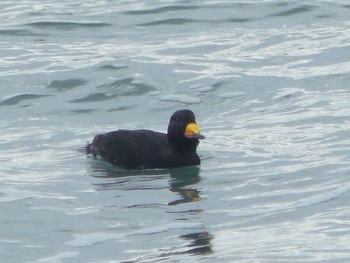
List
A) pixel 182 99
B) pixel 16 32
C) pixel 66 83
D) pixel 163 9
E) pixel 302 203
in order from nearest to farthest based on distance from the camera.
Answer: pixel 302 203
pixel 182 99
pixel 66 83
pixel 16 32
pixel 163 9

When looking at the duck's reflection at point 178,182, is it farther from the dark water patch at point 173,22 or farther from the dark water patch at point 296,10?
the dark water patch at point 296,10

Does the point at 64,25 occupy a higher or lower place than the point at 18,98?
higher

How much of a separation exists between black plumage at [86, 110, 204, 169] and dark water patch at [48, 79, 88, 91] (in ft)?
12.3

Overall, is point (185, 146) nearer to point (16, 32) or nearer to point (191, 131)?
point (191, 131)

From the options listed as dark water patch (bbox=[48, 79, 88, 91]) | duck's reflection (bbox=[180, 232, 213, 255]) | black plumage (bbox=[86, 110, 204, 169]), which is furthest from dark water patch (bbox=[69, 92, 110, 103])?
duck's reflection (bbox=[180, 232, 213, 255])

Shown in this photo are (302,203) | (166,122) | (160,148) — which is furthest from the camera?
(166,122)

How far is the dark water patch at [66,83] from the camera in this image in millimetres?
16953

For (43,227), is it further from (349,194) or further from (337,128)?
(337,128)

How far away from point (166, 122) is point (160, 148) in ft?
6.68

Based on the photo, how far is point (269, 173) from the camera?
40.2ft

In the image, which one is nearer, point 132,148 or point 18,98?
point 132,148

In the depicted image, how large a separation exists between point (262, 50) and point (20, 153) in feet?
20.2

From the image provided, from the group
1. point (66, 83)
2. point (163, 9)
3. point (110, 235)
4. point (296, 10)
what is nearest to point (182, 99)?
point (66, 83)

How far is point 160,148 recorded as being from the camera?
13141 mm
